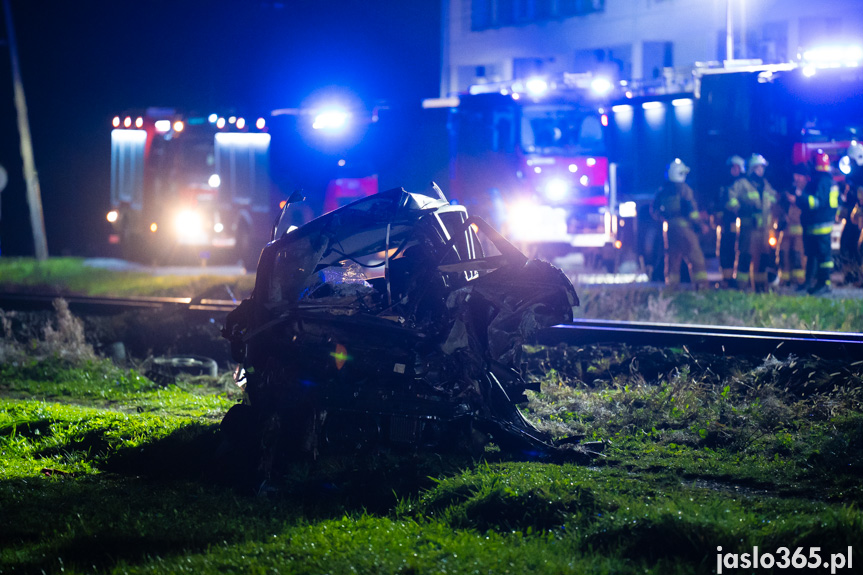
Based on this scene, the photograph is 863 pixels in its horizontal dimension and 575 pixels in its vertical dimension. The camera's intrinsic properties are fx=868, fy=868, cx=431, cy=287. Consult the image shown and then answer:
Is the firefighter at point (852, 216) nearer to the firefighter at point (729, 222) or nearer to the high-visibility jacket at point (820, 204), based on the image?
the high-visibility jacket at point (820, 204)

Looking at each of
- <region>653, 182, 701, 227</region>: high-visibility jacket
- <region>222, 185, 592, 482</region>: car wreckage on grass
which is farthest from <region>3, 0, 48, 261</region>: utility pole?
<region>222, 185, 592, 482</region>: car wreckage on grass

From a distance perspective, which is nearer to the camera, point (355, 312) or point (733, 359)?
point (355, 312)

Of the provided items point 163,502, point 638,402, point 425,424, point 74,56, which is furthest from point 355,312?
point 74,56

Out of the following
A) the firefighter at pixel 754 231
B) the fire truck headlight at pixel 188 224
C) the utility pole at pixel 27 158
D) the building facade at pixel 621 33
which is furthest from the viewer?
the building facade at pixel 621 33

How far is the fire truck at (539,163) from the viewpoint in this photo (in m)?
15.0

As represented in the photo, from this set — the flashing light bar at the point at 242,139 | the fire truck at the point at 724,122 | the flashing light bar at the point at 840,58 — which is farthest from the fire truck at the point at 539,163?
the flashing light bar at the point at 840,58

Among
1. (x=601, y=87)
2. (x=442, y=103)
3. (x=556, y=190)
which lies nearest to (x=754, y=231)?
(x=556, y=190)

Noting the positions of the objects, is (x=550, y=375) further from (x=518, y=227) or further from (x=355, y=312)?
(x=518, y=227)

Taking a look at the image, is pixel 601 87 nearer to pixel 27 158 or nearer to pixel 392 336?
pixel 392 336

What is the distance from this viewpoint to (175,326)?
10727 millimetres

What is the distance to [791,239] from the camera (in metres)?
13.6

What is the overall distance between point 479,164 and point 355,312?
9.71 meters

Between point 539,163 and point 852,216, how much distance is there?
202 inches

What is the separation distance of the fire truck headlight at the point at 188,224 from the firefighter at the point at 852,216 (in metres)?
11.0
